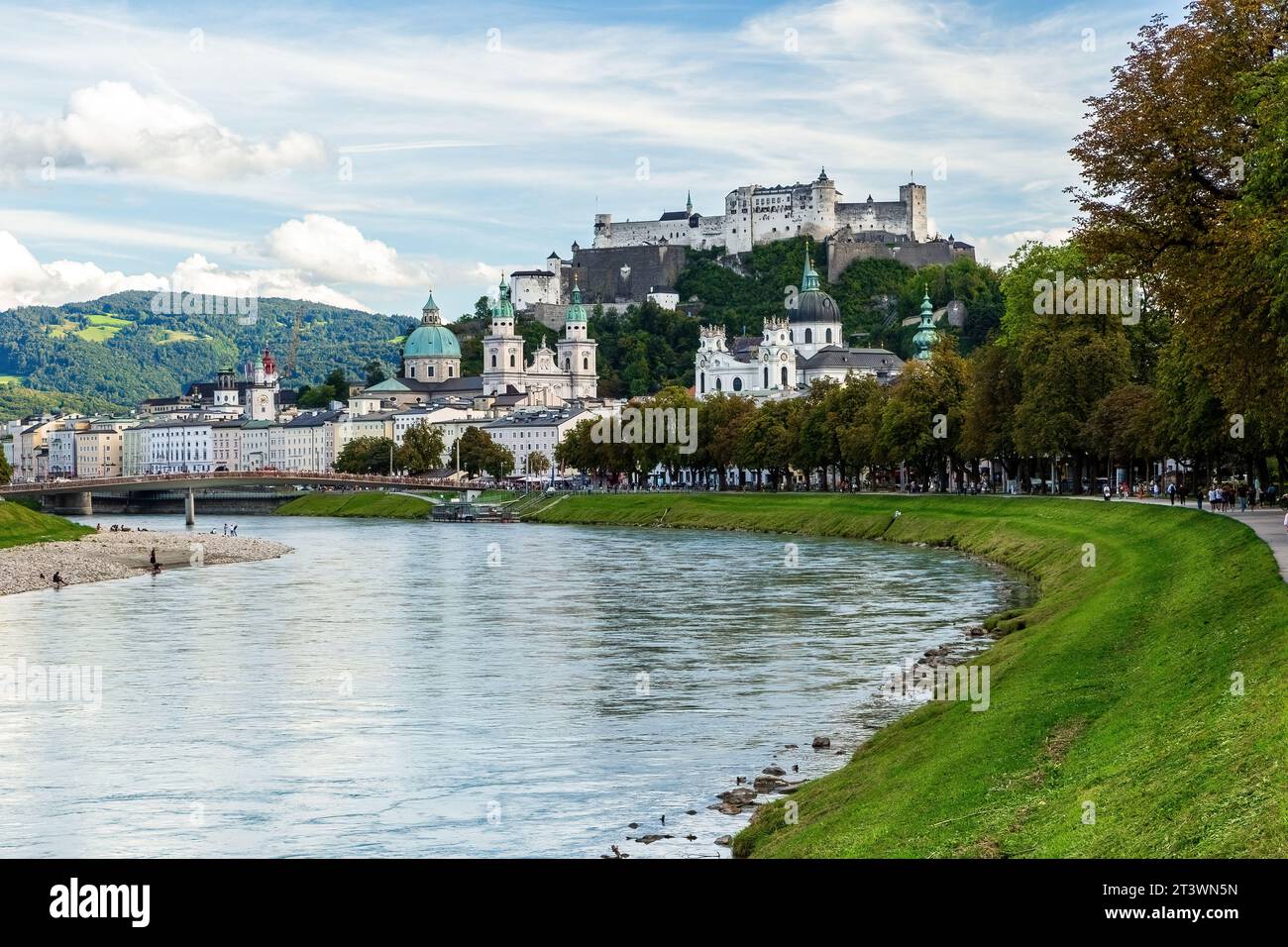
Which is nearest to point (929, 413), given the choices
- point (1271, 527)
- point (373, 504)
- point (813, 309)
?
point (1271, 527)

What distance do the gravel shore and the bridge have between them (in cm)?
2819

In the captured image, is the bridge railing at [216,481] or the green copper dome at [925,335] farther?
the green copper dome at [925,335]

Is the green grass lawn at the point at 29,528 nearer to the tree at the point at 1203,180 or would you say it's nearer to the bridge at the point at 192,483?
the bridge at the point at 192,483

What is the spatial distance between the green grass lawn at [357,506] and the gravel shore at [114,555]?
3874 centimetres

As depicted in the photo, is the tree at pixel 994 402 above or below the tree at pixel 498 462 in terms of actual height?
above

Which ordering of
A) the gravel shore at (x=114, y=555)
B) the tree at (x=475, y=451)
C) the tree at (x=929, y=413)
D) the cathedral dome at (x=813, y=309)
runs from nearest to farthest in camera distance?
the gravel shore at (x=114, y=555) < the tree at (x=929, y=413) < the tree at (x=475, y=451) < the cathedral dome at (x=813, y=309)

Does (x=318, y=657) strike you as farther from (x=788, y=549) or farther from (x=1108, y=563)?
(x=788, y=549)

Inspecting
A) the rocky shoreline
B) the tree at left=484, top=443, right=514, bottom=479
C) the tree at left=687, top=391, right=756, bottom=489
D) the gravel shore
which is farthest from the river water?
the tree at left=484, top=443, right=514, bottom=479

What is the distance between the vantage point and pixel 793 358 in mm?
170000

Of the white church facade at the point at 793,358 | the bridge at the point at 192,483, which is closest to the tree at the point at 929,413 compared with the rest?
the bridge at the point at 192,483

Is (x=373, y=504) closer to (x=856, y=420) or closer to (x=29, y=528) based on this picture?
(x=856, y=420)

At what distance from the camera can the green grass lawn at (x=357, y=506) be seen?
133000 mm

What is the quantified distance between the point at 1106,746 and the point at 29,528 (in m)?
74.1
